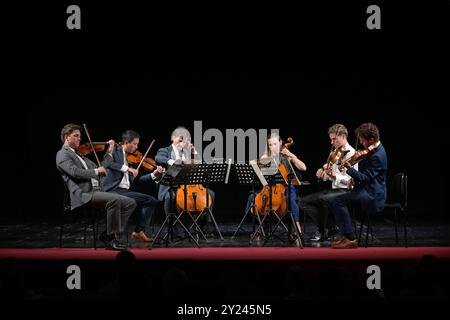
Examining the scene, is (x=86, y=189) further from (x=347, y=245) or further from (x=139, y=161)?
(x=347, y=245)

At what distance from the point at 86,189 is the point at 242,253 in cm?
180

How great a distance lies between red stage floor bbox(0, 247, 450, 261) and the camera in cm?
442

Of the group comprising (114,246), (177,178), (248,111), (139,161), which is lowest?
(114,246)

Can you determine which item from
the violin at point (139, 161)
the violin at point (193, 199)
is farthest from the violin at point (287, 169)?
the violin at point (139, 161)

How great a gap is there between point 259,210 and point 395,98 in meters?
3.88

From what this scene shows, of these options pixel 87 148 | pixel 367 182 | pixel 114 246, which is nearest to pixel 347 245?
pixel 367 182

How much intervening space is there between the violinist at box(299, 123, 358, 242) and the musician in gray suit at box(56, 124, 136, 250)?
204 cm

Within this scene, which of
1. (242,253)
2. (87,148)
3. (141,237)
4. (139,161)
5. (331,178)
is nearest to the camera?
(242,253)

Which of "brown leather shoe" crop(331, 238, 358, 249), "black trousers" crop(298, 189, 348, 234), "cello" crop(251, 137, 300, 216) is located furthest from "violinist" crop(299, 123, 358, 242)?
"brown leather shoe" crop(331, 238, 358, 249)

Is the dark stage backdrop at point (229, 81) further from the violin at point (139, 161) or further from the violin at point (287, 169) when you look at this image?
the violin at point (287, 169)

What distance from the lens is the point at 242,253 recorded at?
4684mm

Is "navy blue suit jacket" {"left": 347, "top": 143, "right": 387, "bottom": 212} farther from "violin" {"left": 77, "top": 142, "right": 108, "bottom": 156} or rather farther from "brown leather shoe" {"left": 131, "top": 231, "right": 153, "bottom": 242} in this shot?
"violin" {"left": 77, "top": 142, "right": 108, "bottom": 156}
